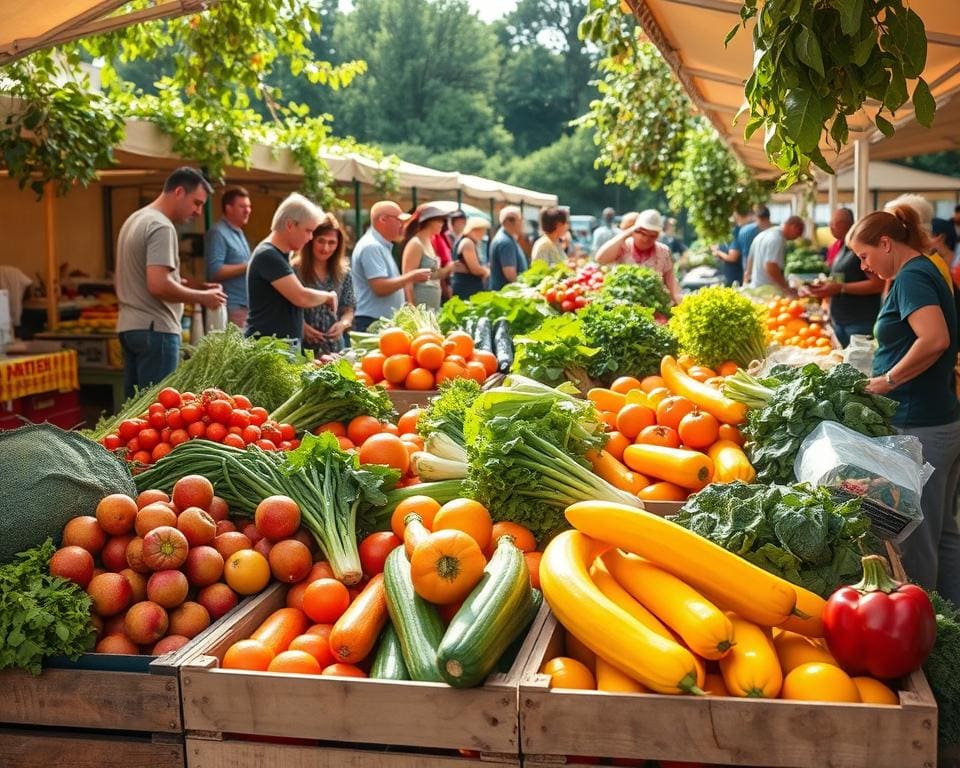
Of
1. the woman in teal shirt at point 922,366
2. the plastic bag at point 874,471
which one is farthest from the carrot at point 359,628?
the woman in teal shirt at point 922,366

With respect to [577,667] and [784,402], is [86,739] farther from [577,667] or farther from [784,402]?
[784,402]

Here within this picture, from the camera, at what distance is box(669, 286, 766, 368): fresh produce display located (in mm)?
5441

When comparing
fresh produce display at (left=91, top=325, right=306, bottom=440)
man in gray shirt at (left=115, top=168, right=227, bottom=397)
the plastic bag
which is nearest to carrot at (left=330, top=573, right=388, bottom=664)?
the plastic bag

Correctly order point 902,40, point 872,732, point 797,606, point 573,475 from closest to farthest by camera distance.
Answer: point 872,732, point 902,40, point 797,606, point 573,475

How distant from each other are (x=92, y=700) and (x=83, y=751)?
134mm

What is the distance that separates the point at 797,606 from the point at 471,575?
2.55ft

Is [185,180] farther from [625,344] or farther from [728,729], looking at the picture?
[728,729]

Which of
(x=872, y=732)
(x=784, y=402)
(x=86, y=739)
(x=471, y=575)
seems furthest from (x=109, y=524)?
(x=784, y=402)

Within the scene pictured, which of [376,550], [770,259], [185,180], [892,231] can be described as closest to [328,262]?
[185,180]

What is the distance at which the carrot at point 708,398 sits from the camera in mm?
3818

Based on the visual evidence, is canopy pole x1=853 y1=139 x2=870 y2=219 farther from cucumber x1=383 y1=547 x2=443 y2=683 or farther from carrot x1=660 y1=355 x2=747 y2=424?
cucumber x1=383 y1=547 x2=443 y2=683

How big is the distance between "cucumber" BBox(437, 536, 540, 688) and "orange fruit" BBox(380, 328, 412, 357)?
8.63ft

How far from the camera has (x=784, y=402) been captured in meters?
3.57

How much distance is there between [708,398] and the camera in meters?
3.98
